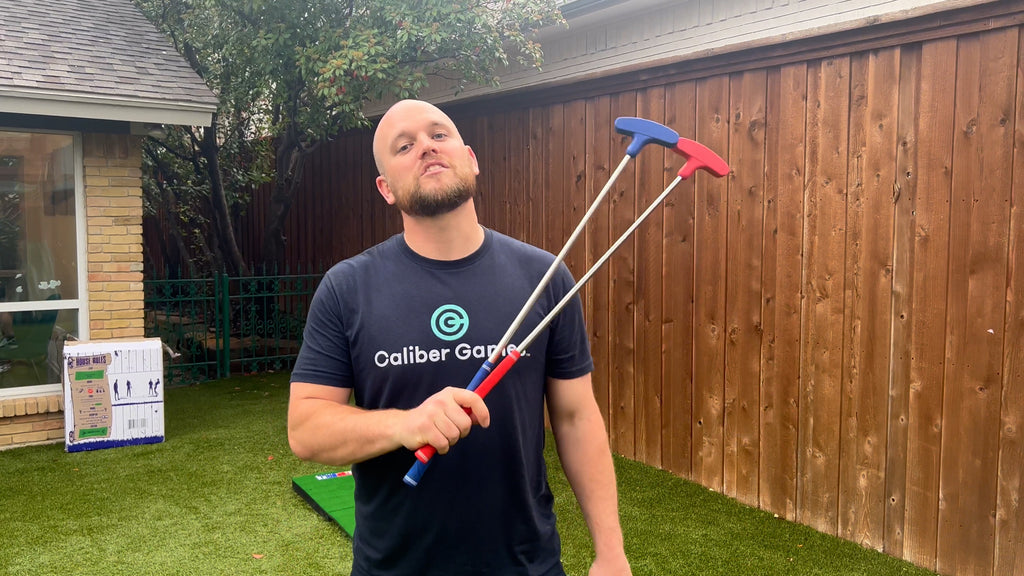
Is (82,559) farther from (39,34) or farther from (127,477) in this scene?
(39,34)

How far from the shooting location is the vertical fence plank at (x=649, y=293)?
493cm

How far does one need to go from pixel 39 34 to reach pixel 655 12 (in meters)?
4.62

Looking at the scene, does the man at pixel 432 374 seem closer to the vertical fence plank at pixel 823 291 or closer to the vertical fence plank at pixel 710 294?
the vertical fence plank at pixel 823 291

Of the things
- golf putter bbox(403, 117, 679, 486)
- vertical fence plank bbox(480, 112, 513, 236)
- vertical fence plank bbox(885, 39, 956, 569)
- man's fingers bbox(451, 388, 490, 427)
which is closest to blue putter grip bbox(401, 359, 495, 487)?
golf putter bbox(403, 117, 679, 486)

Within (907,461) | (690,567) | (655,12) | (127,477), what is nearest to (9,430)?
(127,477)

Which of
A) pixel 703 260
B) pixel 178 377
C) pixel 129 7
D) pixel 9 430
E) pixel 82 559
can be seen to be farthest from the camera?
pixel 178 377

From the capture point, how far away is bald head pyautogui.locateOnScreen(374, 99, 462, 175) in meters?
1.79

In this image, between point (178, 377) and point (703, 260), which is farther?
point (178, 377)

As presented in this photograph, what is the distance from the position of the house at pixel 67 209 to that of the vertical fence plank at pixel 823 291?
4.56 metres

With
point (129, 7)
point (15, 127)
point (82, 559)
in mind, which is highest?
point (129, 7)

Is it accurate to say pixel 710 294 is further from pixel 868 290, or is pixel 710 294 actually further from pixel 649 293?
pixel 868 290

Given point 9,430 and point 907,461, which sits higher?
point 907,461

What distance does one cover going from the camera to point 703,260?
468 cm

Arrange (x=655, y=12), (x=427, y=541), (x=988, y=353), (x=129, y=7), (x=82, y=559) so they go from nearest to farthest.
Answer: (x=427, y=541) < (x=988, y=353) < (x=82, y=559) < (x=655, y=12) < (x=129, y=7)
